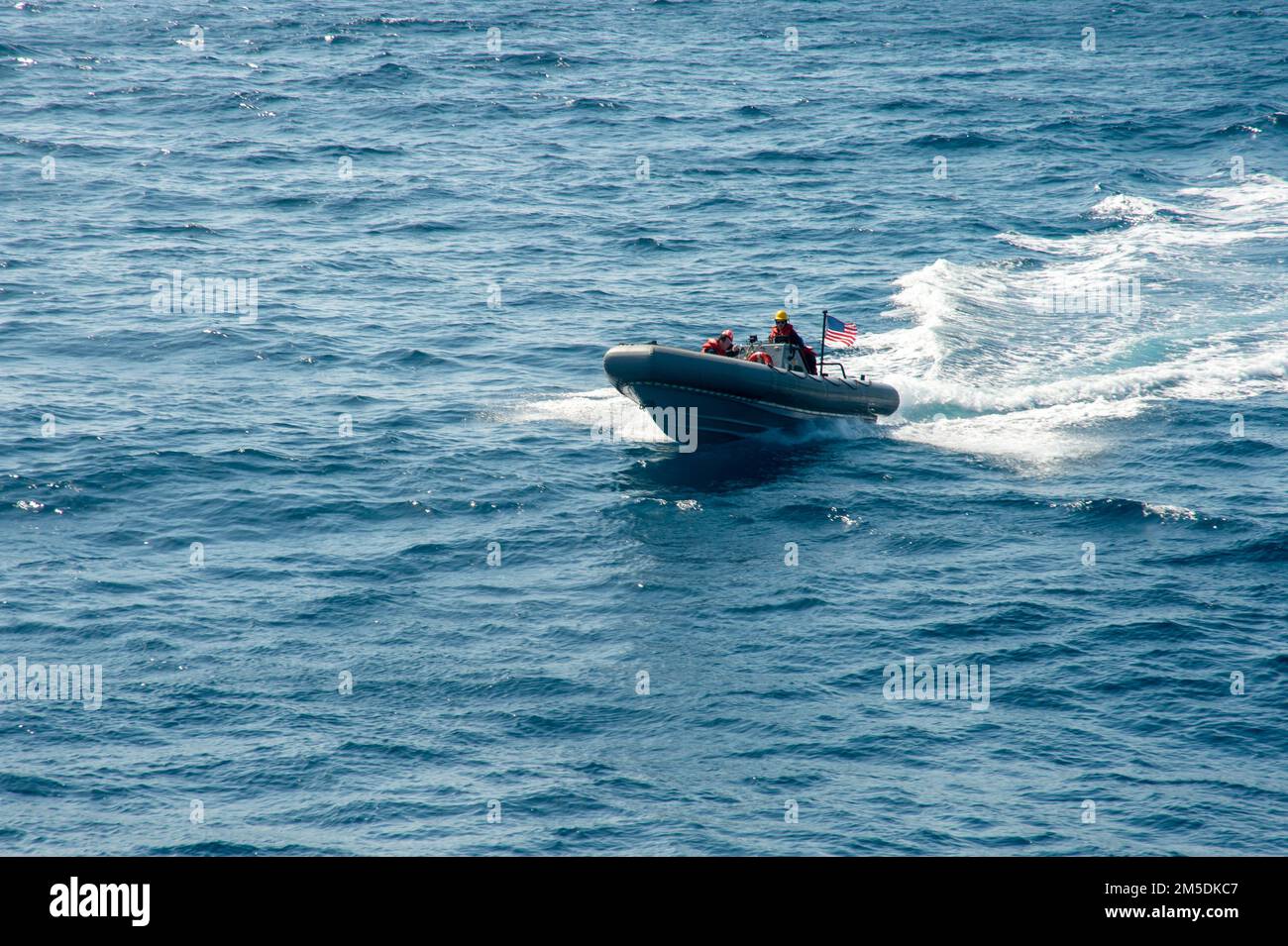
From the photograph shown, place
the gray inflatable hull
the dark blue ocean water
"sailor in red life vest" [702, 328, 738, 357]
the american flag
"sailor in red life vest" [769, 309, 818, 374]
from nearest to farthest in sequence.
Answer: the dark blue ocean water, the gray inflatable hull, "sailor in red life vest" [702, 328, 738, 357], the american flag, "sailor in red life vest" [769, 309, 818, 374]

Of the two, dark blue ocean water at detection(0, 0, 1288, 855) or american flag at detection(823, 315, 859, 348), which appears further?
american flag at detection(823, 315, 859, 348)

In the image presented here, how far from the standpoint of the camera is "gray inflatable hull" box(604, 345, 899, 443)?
28047 millimetres

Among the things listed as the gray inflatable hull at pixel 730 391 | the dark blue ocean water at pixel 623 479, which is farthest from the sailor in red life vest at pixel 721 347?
the dark blue ocean water at pixel 623 479

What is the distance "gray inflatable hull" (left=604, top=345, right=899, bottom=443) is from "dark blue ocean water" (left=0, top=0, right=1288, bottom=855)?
60cm

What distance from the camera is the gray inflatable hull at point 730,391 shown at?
2805 cm

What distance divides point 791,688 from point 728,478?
758 centimetres

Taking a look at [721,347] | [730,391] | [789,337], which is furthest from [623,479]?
[789,337]

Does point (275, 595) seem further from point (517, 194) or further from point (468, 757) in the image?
point (517, 194)

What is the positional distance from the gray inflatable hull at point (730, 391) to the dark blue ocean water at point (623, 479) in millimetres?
601

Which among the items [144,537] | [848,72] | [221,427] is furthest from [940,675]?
[848,72]

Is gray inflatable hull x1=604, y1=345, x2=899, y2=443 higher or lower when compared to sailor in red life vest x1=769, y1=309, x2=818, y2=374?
lower

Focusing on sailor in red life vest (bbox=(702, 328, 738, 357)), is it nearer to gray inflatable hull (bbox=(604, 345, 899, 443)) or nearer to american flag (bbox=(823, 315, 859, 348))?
gray inflatable hull (bbox=(604, 345, 899, 443))

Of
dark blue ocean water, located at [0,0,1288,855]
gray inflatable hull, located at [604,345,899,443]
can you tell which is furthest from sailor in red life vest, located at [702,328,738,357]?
dark blue ocean water, located at [0,0,1288,855]

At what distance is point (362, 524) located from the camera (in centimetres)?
2675
